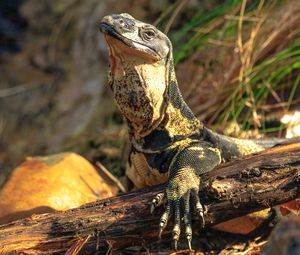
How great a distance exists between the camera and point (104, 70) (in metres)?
9.83

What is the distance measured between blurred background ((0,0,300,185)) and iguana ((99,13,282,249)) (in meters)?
1.56

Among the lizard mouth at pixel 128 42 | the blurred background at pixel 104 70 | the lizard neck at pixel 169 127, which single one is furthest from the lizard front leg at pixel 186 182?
the blurred background at pixel 104 70

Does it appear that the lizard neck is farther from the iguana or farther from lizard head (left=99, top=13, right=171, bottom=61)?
lizard head (left=99, top=13, right=171, bottom=61)

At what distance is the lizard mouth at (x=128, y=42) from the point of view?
4.18 metres

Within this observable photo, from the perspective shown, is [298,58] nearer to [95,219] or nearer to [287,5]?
[287,5]

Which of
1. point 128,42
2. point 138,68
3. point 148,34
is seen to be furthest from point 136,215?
point 148,34

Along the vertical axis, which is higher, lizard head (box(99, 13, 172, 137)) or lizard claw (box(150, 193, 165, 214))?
lizard head (box(99, 13, 172, 137))

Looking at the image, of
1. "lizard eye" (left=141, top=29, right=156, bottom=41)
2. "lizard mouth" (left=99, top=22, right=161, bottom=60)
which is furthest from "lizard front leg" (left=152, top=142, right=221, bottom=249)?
"lizard eye" (left=141, top=29, right=156, bottom=41)

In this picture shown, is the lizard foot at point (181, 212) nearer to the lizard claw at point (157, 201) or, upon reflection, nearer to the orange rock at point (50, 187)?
the lizard claw at point (157, 201)

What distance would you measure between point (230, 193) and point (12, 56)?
22.8 feet

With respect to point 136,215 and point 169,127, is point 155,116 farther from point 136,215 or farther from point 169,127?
point 136,215

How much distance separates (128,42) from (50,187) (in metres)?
1.30

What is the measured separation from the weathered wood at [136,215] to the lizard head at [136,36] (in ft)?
3.33

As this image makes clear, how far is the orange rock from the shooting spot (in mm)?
4566
